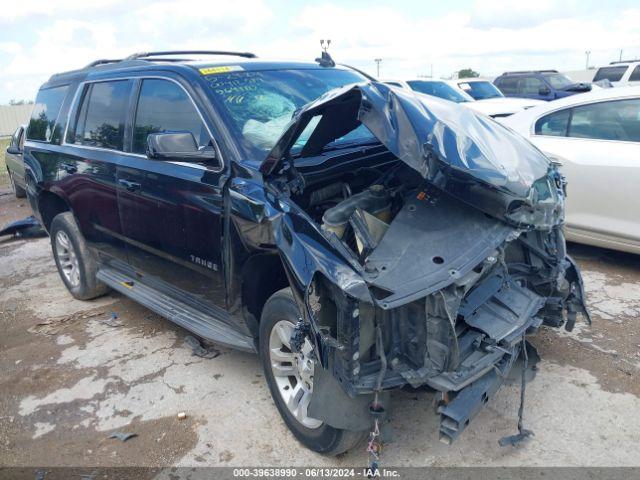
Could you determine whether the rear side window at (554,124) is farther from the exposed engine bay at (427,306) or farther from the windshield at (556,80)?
the windshield at (556,80)

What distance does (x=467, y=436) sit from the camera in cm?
311

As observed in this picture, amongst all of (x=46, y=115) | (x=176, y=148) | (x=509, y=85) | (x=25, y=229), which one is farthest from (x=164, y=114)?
(x=509, y=85)

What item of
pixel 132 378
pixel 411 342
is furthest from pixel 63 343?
pixel 411 342

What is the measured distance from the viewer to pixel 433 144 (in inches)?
106

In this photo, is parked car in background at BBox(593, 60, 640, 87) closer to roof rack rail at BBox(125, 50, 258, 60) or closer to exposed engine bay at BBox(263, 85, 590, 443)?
roof rack rail at BBox(125, 50, 258, 60)

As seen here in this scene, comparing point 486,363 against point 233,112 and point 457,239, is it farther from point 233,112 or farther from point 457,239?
point 233,112

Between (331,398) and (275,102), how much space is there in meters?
2.03

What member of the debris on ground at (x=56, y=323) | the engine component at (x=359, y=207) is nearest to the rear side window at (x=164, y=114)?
the engine component at (x=359, y=207)

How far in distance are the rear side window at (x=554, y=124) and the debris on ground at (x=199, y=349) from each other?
387cm

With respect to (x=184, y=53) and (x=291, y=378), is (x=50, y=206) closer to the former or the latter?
(x=184, y=53)

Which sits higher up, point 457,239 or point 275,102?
point 275,102

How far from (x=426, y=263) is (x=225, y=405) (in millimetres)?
1739

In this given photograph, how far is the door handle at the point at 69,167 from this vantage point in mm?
4836

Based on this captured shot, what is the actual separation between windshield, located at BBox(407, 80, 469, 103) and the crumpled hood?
9.01 metres
